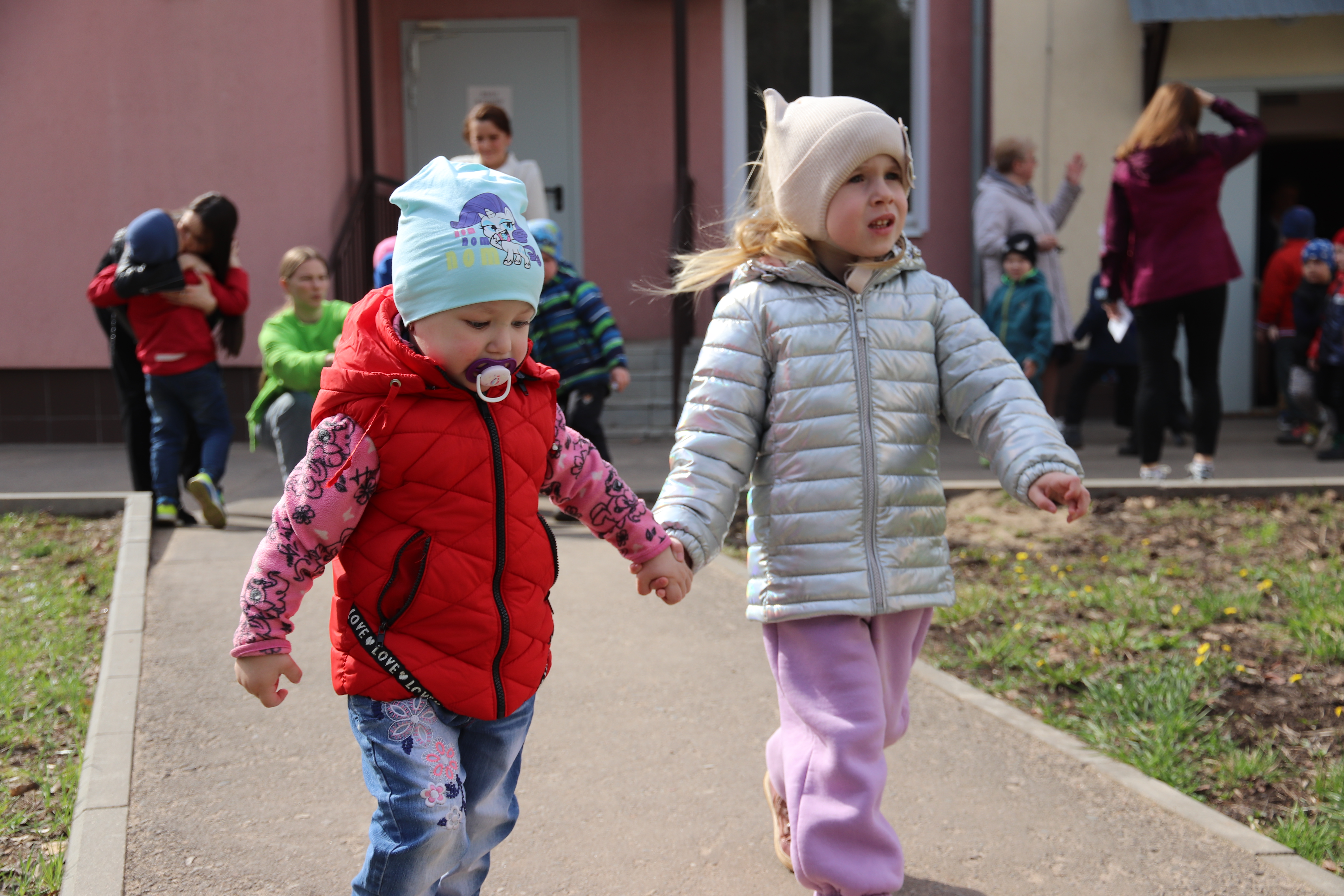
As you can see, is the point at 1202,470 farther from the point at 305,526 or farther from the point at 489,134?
the point at 305,526

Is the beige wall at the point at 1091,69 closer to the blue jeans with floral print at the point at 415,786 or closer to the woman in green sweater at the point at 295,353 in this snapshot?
the woman in green sweater at the point at 295,353

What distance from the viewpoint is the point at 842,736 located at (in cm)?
269

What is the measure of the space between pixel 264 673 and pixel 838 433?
4.21 feet

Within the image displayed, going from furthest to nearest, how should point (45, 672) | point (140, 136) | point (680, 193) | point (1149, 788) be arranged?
point (680, 193), point (140, 136), point (45, 672), point (1149, 788)

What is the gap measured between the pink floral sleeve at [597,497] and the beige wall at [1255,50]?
1015 cm

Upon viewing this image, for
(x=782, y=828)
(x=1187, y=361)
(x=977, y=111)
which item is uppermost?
(x=977, y=111)

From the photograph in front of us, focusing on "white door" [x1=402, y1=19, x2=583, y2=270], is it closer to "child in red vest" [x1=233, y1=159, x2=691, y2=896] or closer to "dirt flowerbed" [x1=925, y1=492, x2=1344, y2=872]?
"dirt flowerbed" [x1=925, y1=492, x2=1344, y2=872]

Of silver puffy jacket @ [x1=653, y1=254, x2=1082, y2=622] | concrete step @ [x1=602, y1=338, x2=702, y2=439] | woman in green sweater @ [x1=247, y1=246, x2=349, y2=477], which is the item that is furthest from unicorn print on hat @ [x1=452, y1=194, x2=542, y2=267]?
concrete step @ [x1=602, y1=338, x2=702, y2=439]

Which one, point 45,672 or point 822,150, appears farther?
point 45,672

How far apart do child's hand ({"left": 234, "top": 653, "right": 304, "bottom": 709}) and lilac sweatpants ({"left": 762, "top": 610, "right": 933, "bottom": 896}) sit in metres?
1.08

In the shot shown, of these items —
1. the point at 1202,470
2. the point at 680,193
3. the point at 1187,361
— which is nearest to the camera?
the point at 1202,470

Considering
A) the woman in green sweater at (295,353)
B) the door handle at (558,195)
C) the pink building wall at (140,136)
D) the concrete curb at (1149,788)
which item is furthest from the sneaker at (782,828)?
the door handle at (558,195)

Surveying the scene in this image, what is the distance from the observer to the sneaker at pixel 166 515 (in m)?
6.48

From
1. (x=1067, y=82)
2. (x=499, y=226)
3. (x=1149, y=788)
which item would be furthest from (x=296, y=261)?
(x=1067, y=82)
